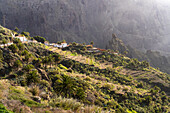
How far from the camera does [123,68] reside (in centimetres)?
6994

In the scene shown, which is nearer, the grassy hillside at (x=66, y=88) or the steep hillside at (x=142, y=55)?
the grassy hillside at (x=66, y=88)

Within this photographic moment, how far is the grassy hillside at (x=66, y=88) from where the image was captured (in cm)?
814

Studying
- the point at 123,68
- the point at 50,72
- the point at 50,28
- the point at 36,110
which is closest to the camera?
the point at 36,110

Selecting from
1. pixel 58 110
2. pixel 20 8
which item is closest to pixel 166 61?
Answer: pixel 58 110

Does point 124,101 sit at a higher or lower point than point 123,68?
lower

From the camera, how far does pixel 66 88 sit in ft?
72.9

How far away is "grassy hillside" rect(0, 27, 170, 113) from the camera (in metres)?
8.14

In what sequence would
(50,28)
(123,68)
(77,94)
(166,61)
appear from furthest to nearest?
(50,28), (166,61), (123,68), (77,94)

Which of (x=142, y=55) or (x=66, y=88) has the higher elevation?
(x=142, y=55)

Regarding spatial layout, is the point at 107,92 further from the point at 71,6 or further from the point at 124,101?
the point at 71,6

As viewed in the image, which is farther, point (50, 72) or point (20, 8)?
point (20, 8)

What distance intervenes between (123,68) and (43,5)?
521 ft

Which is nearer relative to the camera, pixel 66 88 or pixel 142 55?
pixel 66 88

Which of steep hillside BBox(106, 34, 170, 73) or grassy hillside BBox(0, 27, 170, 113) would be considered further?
steep hillside BBox(106, 34, 170, 73)
